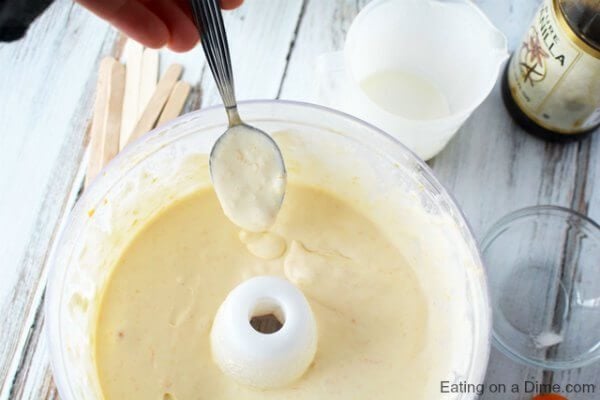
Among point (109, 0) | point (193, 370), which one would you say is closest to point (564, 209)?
point (193, 370)

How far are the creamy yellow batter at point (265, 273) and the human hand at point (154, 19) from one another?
0.19m

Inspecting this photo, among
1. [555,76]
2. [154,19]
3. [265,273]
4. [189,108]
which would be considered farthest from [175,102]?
[555,76]

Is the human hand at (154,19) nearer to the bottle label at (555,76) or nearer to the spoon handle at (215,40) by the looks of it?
the spoon handle at (215,40)

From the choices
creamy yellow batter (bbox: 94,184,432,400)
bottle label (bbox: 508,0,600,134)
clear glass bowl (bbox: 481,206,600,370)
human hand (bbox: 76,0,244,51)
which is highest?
human hand (bbox: 76,0,244,51)

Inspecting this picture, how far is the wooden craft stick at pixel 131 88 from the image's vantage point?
3.17 ft

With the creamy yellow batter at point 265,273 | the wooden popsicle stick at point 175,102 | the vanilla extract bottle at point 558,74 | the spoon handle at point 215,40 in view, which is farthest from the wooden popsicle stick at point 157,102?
the vanilla extract bottle at point 558,74

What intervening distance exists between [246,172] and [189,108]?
0.22m

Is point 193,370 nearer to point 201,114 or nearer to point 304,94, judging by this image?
point 201,114

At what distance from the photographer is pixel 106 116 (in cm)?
98

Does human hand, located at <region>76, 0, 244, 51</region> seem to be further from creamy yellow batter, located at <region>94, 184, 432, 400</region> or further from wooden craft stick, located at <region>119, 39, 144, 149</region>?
creamy yellow batter, located at <region>94, 184, 432, 400</region>

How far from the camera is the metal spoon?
80cm

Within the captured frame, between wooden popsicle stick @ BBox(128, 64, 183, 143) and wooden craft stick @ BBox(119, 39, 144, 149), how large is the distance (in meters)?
0.01

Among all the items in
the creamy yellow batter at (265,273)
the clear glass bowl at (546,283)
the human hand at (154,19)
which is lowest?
the clear glass bowl at (546,283)

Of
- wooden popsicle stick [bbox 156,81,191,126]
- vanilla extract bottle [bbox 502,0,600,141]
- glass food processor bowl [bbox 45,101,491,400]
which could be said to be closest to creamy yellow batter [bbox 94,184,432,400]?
glass food processor bowl [bbox 45,101,491,400]
